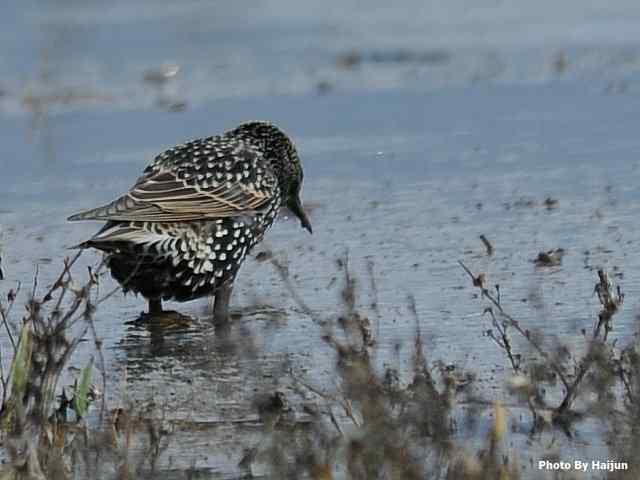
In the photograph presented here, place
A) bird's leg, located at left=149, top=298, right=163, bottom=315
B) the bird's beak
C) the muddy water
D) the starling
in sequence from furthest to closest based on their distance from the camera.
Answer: the bird's beak < bird's leg, located at left=149, top=298, right=163, bottom=315 < the starling < the muddy water

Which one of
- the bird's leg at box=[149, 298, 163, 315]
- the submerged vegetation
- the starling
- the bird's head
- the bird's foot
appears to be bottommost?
the submerged vegetation

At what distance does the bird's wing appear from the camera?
8719mm

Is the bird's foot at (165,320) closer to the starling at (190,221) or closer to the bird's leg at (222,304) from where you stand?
the starling at (190,221)

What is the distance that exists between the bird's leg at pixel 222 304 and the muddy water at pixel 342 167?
0.08m

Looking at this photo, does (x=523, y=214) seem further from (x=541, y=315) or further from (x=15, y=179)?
(x=15, y=179)

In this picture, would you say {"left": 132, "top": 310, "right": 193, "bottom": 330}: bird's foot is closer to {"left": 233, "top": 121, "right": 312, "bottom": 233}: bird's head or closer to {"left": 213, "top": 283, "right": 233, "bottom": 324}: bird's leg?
{"left": 213, "top": 283, "right": 233, "bottom": 324}: bird's leg

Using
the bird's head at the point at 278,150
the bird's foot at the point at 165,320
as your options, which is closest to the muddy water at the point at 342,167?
the bird's foot at the point at 165,320

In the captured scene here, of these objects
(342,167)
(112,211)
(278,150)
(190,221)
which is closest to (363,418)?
(112,211)

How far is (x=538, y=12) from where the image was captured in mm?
19078

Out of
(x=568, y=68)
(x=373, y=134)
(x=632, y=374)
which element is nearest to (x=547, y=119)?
(x=373, y=134)

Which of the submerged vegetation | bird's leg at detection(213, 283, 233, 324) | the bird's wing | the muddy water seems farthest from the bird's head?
the submerged vegetation

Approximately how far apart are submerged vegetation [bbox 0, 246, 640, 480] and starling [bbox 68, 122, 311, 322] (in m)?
1.65

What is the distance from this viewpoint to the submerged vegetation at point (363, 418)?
15.9ft

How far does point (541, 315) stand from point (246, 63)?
9.57 meters
